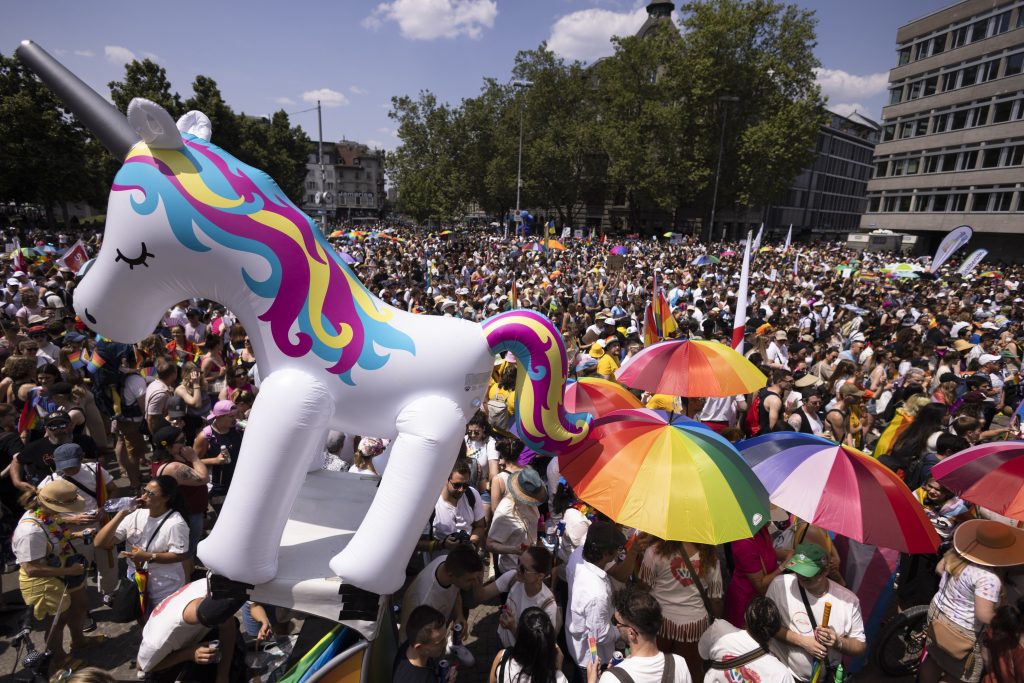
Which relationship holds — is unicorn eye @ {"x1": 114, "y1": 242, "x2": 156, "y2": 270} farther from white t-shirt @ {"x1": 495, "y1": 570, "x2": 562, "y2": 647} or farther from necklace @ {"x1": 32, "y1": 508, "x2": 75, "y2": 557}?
white t-shirt @ {"x1": 495, "y1": 570, "x2": 562, "y2": 647}

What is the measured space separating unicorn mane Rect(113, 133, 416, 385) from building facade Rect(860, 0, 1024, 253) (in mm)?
44484

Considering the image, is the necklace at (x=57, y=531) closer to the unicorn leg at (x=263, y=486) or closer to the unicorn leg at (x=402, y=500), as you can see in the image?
the unicorn leg at (x=263, y=486)

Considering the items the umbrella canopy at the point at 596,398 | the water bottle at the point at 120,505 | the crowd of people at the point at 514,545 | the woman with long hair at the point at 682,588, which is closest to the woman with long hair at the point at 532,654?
the crowd of people at the point at 514,545

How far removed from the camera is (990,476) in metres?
3.30

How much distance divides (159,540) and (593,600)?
2.60m

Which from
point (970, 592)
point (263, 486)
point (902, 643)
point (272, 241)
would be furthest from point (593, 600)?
point (902, 643)

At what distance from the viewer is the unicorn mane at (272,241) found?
7.75 feet

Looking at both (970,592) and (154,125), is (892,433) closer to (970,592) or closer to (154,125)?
(970,592)

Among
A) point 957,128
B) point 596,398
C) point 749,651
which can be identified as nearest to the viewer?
point 749,651

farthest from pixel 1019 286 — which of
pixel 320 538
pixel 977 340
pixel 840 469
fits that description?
pixel 320 538

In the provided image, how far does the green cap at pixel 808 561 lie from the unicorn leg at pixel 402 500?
194cm

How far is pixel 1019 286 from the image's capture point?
19391 mm

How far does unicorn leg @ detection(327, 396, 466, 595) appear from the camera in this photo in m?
2.34

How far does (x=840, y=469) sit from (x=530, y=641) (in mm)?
2109
